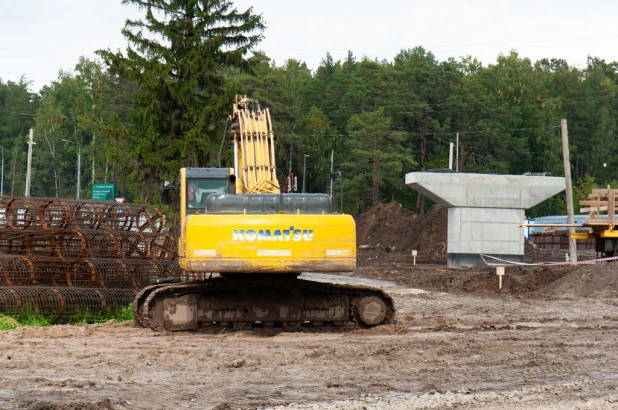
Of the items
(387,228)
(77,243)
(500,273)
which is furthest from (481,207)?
(387,228)

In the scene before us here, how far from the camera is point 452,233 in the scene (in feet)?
123

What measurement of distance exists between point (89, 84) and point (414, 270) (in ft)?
227

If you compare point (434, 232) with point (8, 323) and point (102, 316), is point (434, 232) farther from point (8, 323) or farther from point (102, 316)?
point (8, 323)

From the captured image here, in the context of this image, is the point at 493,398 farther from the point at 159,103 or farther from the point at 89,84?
the point at 89,84

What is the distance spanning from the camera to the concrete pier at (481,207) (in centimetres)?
3694

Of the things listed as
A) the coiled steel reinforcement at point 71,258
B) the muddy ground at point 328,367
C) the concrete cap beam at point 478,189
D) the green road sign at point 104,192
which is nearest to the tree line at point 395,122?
the green road sign at point 104,192

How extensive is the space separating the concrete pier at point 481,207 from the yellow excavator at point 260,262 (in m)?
21.7

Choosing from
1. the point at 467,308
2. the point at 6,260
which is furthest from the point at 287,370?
the point at 467,308

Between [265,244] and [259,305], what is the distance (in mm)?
1659

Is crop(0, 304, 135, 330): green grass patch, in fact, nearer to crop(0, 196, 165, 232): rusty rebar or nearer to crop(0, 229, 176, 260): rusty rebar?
crop(0, 229, 176, 260): rusty rebar

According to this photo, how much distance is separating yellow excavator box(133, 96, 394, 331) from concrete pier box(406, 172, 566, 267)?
71.3 ft

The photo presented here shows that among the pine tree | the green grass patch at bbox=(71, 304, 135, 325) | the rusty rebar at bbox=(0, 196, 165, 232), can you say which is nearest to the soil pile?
the pine tree

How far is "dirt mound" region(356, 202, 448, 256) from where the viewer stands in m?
56.2

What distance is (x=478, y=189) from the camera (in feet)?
122
